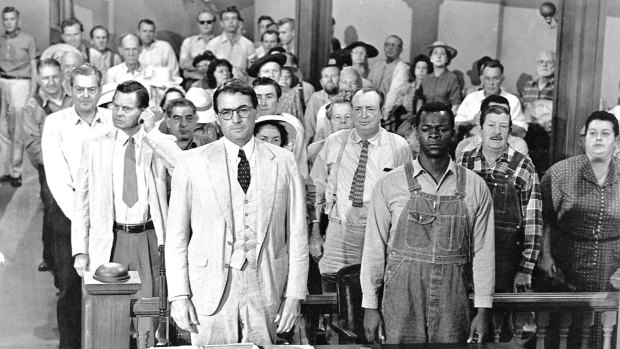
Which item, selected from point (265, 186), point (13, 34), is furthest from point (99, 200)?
point (13, 34)

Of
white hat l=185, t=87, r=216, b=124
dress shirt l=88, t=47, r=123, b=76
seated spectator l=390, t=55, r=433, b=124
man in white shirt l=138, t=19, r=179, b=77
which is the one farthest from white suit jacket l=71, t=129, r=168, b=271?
man in white shirt l=138, t=19, r=179, b=77

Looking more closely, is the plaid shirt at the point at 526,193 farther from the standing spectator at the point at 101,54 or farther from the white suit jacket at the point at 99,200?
the standing spectator at the point at 101,54

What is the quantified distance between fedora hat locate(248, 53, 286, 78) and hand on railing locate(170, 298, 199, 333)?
4517 mm

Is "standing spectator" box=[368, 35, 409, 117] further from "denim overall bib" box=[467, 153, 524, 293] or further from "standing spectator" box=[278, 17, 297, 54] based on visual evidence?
"denim overall bib" box=[467, 153, 524, 293]

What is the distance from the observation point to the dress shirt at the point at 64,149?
19.8ft

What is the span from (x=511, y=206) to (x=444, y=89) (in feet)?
13.6

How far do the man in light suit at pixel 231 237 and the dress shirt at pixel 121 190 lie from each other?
1451 mm

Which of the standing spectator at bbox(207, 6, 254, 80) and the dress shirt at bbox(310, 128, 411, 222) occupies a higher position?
the standing spectator at bbox(207, 6, 254, 80)

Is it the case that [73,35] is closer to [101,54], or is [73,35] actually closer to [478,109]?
[101,54]

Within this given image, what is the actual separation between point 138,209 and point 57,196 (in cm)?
72

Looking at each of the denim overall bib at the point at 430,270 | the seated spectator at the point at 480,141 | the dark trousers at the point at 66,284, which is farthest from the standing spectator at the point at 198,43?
the denim overall bib at the point at 430,270

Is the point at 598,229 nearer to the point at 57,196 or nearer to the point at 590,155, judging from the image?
the point at 590,155

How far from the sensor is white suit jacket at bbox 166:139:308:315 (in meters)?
4.12

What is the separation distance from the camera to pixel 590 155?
234 inches
